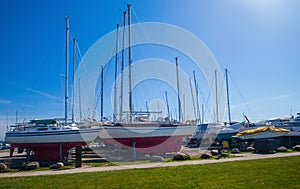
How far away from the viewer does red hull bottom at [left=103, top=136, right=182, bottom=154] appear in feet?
99.9

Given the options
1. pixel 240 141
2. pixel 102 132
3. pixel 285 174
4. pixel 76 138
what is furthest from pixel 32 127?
pixel 285 174

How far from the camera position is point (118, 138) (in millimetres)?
30141

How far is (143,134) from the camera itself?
102 ft

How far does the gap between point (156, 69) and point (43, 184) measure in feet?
73.8

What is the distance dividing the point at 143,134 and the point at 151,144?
1709mm

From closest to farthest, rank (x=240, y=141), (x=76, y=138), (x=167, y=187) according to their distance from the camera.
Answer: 1. (x=167, y=187)
2. (x=76, y=138)
3. (x=240, y=141)

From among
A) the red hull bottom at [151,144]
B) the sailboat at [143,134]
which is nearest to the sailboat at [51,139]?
the sailboat at [143,134]

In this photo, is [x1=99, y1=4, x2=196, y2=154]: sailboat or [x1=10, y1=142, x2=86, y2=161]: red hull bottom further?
[x1=99, y1=4, x2=196, y2=154]: sailboat

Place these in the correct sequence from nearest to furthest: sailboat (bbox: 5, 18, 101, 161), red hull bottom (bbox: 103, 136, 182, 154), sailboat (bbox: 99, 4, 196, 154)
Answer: sailboat (bbox: 5, 18, 101, 161), sailboat (bbox: 99, 4, 196, 154), red hull bottom (bbox: 103, 136, 182, 154)

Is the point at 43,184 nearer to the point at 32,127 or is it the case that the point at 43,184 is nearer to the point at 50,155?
the point at 50,155

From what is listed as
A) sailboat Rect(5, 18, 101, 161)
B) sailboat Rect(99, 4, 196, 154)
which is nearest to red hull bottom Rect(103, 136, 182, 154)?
sailboat Rect(99, 4, 196, 154)

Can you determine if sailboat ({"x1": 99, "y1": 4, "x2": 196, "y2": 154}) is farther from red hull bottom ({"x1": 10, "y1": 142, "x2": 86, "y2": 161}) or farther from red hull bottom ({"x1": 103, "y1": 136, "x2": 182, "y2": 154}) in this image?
red hull bottom ({"x1": 10, "y1": 142, "x2": 86, "y2": 161})

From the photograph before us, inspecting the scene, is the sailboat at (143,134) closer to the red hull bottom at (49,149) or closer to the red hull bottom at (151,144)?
the red hull bottom at (151,144)

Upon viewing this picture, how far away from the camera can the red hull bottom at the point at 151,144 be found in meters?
30.5
